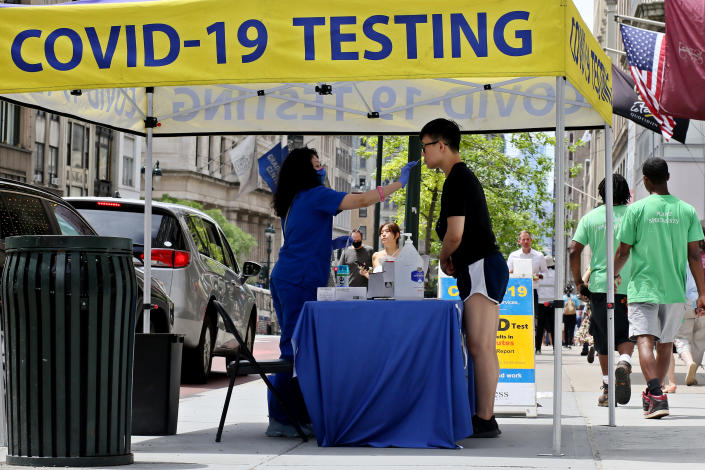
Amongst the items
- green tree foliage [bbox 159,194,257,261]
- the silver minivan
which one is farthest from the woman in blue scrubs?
green tree foliage [bbox 159,194,257,261]

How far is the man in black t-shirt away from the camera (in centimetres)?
804

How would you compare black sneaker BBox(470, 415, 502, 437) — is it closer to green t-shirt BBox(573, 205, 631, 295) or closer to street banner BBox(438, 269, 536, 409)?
street banner BBox(438, 269, 536, 409)

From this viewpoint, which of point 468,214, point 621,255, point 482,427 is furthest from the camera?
point 621,255

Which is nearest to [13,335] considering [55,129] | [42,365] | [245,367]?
[42,365]

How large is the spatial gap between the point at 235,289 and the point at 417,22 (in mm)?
8531

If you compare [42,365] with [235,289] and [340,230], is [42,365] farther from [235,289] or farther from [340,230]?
[340,230]

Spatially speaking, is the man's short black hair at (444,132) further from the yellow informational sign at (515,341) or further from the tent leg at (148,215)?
the yellow informational sign at (515,341)

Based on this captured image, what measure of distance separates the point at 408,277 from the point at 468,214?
1.97ft

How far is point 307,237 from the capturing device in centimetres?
828

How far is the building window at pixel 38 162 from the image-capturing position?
54541 mm

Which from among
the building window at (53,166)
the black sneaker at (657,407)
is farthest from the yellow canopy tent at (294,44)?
the building window at (53,166)

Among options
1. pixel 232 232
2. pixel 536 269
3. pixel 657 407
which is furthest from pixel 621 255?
pixel 232 232

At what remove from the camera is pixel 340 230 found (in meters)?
125

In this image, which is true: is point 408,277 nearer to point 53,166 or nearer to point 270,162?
point 270,162
